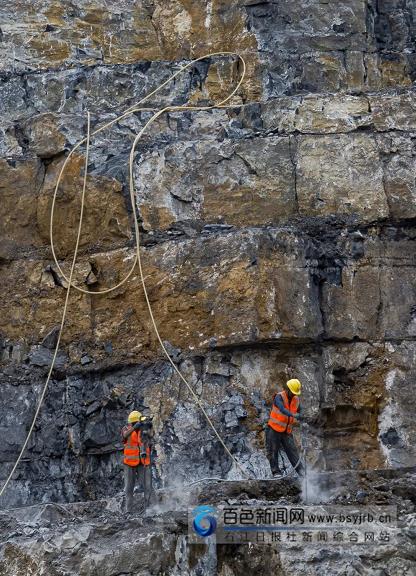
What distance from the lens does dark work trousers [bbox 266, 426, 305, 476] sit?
42.7 feet

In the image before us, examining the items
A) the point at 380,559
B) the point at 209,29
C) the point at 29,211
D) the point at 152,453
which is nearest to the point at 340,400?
the point at 152,453

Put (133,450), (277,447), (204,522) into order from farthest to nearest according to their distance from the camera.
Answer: (277,447), (133,450), (204,522)

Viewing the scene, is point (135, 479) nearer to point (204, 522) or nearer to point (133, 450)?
point (133, 450)

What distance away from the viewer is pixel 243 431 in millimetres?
14242

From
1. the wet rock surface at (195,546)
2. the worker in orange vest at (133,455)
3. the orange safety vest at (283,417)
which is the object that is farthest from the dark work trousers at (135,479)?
the orange safety vest at (283,417)

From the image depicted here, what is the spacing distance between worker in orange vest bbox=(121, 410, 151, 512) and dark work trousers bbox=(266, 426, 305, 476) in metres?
1.30

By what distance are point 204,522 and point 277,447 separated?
4.86 feet

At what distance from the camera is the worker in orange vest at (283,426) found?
12812 mm

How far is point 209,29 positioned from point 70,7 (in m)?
2.22

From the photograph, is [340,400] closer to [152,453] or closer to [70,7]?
[152,453]

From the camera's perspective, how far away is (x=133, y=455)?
12797 mm

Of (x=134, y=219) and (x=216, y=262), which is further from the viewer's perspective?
(x=134, y=219)

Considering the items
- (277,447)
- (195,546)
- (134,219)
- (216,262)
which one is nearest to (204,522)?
(195,546)

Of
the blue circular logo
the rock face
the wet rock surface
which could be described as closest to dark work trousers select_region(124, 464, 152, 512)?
the wet rock surface
